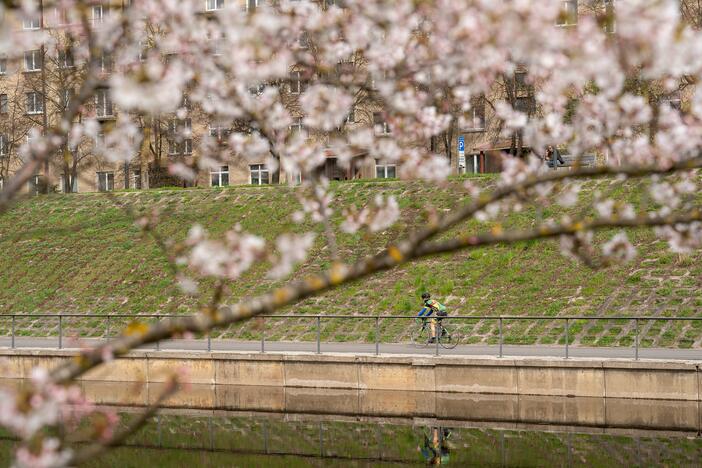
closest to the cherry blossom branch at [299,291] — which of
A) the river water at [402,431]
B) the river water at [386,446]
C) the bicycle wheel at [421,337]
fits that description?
the river water at [402,431]

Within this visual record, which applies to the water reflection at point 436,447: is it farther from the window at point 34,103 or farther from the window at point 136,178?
the window at point 136,178

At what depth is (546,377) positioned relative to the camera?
2402cm

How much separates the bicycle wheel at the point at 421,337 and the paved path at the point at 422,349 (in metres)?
0.10

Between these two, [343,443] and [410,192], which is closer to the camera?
[343,443]

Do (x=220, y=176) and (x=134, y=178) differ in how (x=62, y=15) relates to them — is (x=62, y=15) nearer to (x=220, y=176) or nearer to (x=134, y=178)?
(x=220, y=176)

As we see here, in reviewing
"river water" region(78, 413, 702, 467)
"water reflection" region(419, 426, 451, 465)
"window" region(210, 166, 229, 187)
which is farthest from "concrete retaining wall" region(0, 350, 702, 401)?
"window" region(210, 166, 229, 187)

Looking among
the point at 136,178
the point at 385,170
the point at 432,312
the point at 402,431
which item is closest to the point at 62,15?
the point at 402,431

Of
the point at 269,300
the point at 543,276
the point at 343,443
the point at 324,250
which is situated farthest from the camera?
the point at 324,250

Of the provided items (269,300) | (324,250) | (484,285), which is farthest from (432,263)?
(269,300)

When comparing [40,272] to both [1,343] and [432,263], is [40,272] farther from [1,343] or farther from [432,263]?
[432,263]

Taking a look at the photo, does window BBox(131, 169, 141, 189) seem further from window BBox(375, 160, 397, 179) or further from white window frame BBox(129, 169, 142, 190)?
window BBox(375, 160, 397, 179)

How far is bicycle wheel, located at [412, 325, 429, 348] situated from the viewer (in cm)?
2658

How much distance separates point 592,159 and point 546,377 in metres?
23.4

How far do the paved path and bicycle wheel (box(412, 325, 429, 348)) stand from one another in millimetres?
100
